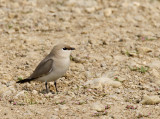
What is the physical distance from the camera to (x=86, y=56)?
9.26 metres

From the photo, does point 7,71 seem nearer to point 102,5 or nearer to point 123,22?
point 123,22

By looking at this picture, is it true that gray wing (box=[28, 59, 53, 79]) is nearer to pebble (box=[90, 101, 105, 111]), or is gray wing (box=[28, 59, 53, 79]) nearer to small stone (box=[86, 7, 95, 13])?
pebble (box=[90, 101, 105, 111])

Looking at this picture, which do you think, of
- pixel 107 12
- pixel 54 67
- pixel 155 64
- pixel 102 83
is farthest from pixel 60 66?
pixel 107 12

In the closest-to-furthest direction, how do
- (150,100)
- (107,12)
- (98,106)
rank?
1. (98,106)
2. (150,100)
3. (107,12)

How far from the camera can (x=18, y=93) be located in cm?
730

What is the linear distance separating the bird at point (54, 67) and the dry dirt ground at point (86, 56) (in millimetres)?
340

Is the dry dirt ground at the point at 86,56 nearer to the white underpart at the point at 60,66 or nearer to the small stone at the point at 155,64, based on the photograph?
the small stone at the point at 155,64

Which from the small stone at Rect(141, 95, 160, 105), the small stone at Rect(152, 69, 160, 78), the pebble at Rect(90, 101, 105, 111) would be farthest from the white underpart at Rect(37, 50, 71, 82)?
the small stone at Rect(152, 69, 160, 78)

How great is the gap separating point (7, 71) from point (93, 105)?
282 cm

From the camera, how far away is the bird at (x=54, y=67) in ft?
25.1

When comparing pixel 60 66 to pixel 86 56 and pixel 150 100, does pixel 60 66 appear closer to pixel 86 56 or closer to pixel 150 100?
pixel 86 56

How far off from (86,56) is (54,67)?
5.77ft

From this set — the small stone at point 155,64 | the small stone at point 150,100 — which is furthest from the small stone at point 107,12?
the small stone at point 150,100

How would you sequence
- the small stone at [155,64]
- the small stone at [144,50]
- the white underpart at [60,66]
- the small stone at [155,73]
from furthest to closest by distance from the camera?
the small stone at [144,50], the small stone at [155,64], the small stone at [155,73], the white underpart at [60,66]
